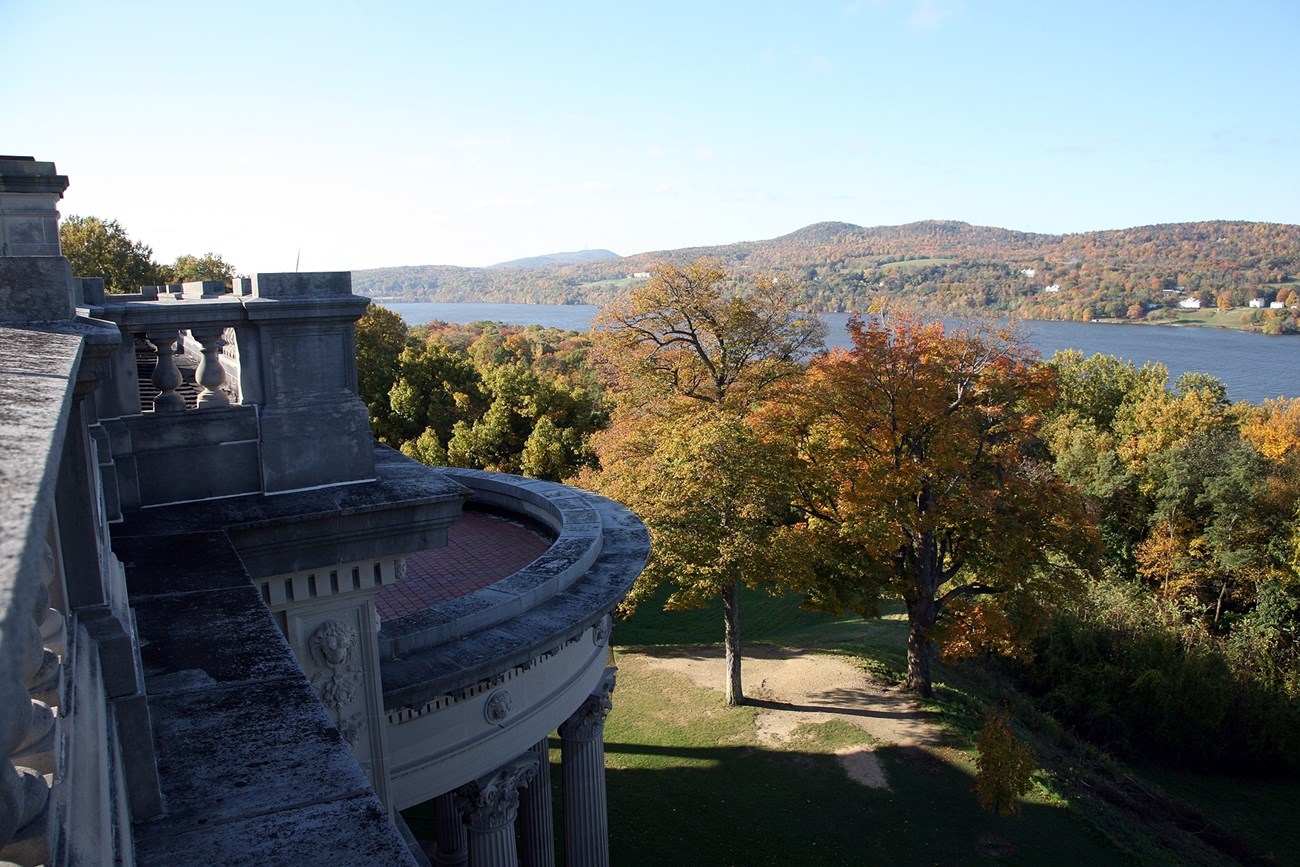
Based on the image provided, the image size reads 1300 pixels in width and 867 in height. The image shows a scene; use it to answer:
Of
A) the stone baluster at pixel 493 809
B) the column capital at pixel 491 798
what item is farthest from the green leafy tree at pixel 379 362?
the column capital at pixel 491 798

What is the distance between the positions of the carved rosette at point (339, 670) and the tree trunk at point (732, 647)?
13546 millimetres

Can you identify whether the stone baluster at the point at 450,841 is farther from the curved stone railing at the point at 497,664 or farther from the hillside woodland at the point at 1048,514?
the hillside woodland at the point at 1048,514

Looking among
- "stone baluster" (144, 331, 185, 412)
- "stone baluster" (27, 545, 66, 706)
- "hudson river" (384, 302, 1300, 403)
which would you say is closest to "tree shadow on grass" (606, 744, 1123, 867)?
"stone baluster" (144, 331, 185, 412)

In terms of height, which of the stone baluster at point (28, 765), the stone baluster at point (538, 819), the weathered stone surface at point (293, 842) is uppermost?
the stone baluster at point (28, 765)

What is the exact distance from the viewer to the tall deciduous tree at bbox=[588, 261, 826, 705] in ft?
62.7

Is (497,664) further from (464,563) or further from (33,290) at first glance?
(33,290)

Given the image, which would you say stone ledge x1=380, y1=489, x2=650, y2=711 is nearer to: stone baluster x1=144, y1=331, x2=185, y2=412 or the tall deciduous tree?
stone baluster x1=144, y1=331, x2=185, y2=412

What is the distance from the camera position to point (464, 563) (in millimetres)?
11070

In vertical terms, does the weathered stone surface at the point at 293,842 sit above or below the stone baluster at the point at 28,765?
below

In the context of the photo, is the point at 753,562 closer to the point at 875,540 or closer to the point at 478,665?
the point at 875,540

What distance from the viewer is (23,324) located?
3.77 metres

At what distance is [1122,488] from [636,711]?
85.2 feet

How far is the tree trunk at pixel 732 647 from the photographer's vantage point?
19625 millimetres

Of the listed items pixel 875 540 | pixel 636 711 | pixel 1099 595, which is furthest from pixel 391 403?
pixel 1099 595
